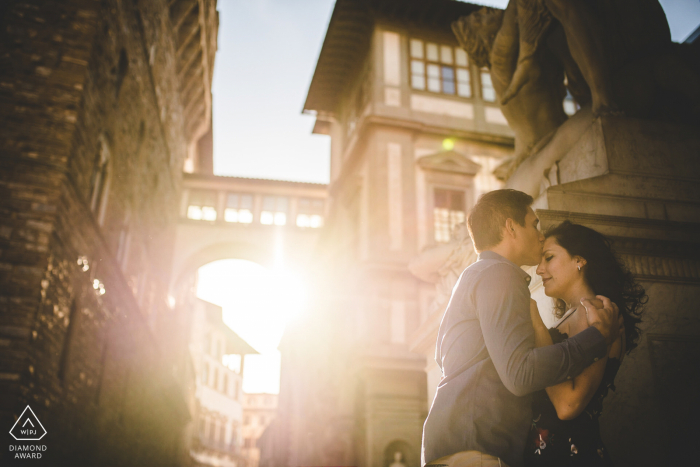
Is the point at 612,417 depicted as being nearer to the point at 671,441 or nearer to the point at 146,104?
the point at 671,441

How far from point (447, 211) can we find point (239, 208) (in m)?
15.3

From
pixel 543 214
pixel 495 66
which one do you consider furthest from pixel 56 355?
pixel 543 214

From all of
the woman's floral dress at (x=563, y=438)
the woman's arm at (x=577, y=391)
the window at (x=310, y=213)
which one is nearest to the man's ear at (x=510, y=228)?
the woman's arm at (x=577, y=391)

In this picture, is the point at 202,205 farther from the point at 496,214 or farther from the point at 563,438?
the point at 563,438

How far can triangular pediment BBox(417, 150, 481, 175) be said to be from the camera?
664 inches

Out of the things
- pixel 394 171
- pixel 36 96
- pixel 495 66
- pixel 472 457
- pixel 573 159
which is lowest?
pixel 472 457

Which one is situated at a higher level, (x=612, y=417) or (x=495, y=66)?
(x=495, y=66)

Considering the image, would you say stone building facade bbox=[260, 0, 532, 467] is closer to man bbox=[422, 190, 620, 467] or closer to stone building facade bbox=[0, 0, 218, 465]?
stone building facade bbox=[0, 0, 218, 465]

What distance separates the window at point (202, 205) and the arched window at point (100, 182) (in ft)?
54.3

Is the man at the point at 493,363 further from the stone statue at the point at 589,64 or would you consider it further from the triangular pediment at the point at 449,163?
the triangular pediment at the point at 449,163

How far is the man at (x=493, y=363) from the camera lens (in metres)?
1.85

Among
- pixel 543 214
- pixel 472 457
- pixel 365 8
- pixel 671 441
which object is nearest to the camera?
pixel 472 457

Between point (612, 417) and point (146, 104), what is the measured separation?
15614 millimetres

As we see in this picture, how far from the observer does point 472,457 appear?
1869 mm
